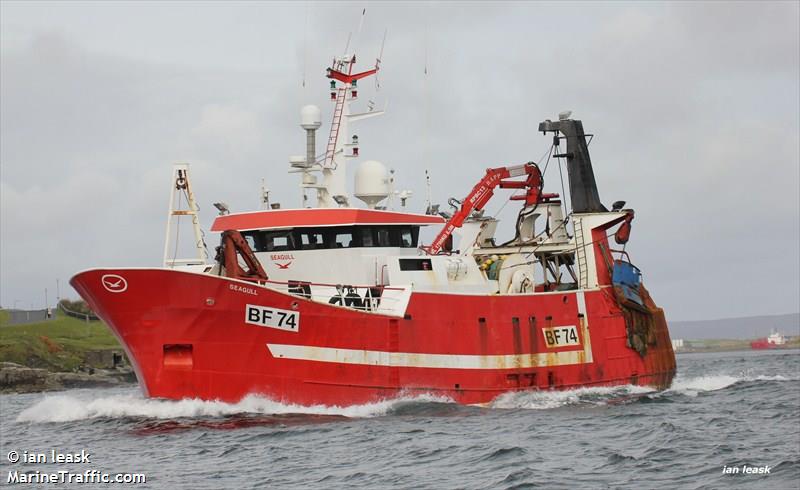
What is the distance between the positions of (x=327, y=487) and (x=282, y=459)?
2599 millimetres

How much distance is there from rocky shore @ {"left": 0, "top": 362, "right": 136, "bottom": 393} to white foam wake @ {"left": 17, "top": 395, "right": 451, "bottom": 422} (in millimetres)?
26319

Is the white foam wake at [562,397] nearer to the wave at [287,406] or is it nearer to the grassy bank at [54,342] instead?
the wave at [287,406]

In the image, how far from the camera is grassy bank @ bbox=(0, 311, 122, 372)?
5894cm

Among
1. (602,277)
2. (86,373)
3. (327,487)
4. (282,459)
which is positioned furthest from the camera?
(86,373)

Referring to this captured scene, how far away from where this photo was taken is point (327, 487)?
57.6ft

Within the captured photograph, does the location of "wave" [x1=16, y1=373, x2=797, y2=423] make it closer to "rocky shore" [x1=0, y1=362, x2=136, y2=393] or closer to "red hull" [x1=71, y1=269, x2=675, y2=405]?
"red hull" [x1=71, y1=269, x2=675, y2=405]

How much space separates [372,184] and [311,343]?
7264 millimetres

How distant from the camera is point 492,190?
34594 mm

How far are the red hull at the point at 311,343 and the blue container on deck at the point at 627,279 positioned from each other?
3737 millimetres

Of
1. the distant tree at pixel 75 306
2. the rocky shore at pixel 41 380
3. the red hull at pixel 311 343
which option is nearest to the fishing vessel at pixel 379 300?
the red hull at pixel 311 343

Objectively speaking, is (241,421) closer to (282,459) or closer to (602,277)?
(282,459)

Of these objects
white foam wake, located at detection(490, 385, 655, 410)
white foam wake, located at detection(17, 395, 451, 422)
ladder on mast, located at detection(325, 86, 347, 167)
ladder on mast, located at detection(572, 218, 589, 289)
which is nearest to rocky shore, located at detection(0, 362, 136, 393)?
white foam wake, located at detection(17, 395, 451, 422)

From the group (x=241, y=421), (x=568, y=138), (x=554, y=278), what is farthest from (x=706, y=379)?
(x=241, y=421)

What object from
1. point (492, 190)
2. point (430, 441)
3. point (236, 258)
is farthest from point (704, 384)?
point (430, 441)
